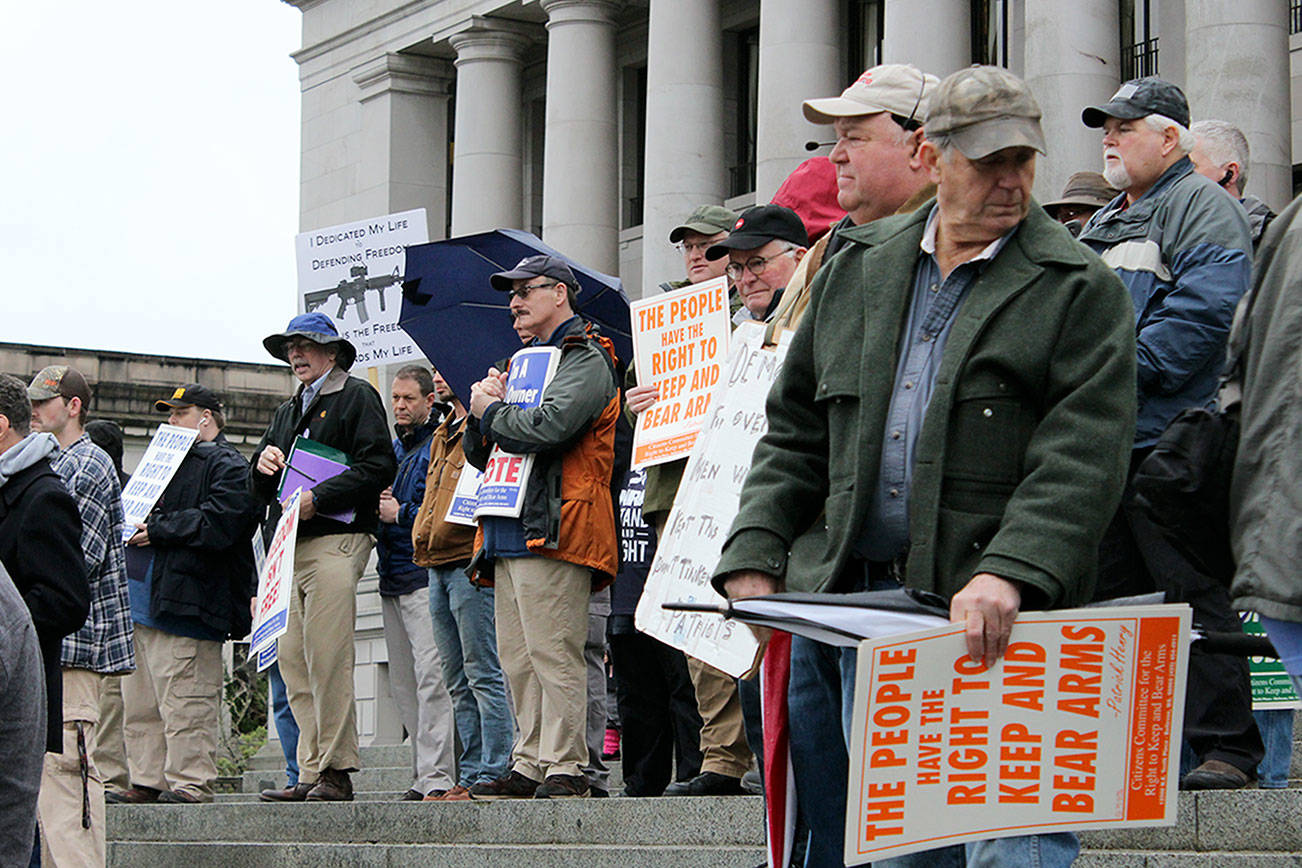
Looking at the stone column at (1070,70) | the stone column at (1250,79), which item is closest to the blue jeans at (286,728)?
the stone column at (1250,79)

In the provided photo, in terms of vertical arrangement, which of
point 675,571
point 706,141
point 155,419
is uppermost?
point 706,141

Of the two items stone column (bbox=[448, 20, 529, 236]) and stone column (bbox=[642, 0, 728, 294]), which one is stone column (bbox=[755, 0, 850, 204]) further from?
stone column (bbox=[448, 20, 529, 236])

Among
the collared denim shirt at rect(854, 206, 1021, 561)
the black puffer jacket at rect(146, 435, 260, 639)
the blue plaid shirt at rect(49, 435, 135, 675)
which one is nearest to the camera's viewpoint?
the collared denim shirt at rect(854, 206, 1021, 561)

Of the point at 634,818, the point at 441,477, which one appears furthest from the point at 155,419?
the point at 634,818

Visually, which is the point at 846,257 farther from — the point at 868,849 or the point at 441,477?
the point at 441,477

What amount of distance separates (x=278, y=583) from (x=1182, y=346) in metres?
5.28

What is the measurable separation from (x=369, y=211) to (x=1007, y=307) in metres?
30.5

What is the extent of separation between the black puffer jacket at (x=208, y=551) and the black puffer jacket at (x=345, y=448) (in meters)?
0.70

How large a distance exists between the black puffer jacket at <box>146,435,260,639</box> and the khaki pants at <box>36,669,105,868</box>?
2.89 meters

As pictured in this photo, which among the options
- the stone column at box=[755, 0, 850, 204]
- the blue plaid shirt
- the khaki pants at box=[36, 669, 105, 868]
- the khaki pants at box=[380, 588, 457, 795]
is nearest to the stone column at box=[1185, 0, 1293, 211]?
the stone column at box=[755, 0, 850, 204]

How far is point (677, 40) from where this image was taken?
92.2 feet

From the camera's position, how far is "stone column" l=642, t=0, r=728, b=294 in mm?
27203

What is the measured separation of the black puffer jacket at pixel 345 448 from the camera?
406 inches

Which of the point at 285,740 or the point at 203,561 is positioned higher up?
the point at 203,561
